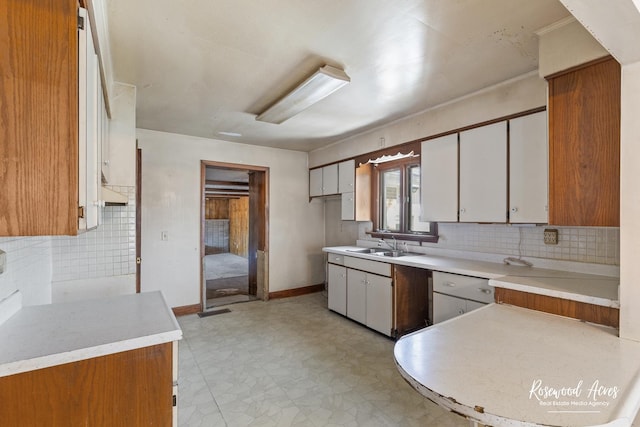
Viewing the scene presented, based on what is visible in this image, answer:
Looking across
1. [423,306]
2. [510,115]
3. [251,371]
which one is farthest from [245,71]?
[423,306]

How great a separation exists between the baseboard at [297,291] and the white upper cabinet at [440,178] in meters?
2.59

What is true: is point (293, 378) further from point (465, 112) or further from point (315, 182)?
point (315, 182)

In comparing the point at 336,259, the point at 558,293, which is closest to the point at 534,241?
the point at 558,293

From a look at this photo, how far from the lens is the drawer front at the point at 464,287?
7.53 ft

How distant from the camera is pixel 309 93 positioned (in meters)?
2.49

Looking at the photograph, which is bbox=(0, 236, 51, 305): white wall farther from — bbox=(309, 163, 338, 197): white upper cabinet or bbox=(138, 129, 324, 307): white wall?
bbox=(309, 163, 338, 197): white upper cabinet

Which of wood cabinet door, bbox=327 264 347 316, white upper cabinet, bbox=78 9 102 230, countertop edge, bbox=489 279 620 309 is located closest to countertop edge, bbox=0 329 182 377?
white upper cabinet, bbox=78 9 102 230

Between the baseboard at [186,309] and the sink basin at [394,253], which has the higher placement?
the sink basin at [394,253]

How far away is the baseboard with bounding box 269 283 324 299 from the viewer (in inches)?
186

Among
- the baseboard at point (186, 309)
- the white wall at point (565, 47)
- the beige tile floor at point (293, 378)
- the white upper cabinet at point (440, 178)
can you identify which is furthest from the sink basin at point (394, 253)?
the baseboard at point (186, 309)

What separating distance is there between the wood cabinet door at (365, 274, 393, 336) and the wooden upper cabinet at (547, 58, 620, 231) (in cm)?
175

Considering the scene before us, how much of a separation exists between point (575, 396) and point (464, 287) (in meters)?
1.60

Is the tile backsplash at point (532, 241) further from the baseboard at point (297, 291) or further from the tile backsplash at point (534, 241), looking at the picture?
the baseboard at point (297, 291)

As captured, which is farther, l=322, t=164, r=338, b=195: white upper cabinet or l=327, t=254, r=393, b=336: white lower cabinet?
l=322, t=164, r=338, b=195: white upper cabinet
